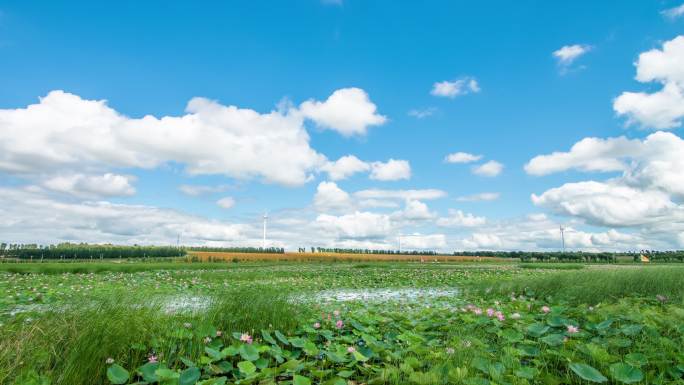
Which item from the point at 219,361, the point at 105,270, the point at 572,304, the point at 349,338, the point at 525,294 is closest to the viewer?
the point at 219,361

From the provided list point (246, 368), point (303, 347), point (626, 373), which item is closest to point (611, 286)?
point (626, 373)

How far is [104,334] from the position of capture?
157 inches

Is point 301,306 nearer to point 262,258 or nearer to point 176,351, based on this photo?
point 176,351

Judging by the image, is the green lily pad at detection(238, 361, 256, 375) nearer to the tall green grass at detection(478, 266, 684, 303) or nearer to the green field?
the green field

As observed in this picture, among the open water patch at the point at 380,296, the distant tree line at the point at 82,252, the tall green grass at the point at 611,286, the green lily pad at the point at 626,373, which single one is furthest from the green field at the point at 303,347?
the distant tree line at the point at 82,252

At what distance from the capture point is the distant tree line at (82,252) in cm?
5886

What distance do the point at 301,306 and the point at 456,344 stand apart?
10.6ft

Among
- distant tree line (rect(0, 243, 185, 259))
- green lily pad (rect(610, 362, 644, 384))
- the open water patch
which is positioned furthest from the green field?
distant tree line (rect(0, 243, 185, 259))

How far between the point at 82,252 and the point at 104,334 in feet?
241

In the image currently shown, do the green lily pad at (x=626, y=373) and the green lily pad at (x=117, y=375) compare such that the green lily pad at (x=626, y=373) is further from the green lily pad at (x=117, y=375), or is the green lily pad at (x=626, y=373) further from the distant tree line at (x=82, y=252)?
the distant tree line at (x=82, y=252)

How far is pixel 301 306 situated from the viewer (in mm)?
6781

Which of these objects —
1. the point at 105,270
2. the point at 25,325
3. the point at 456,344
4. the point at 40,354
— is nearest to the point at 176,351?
the point at 40,354

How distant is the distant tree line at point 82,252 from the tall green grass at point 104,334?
66628mm

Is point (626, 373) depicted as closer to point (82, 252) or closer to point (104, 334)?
point (104, 334)
